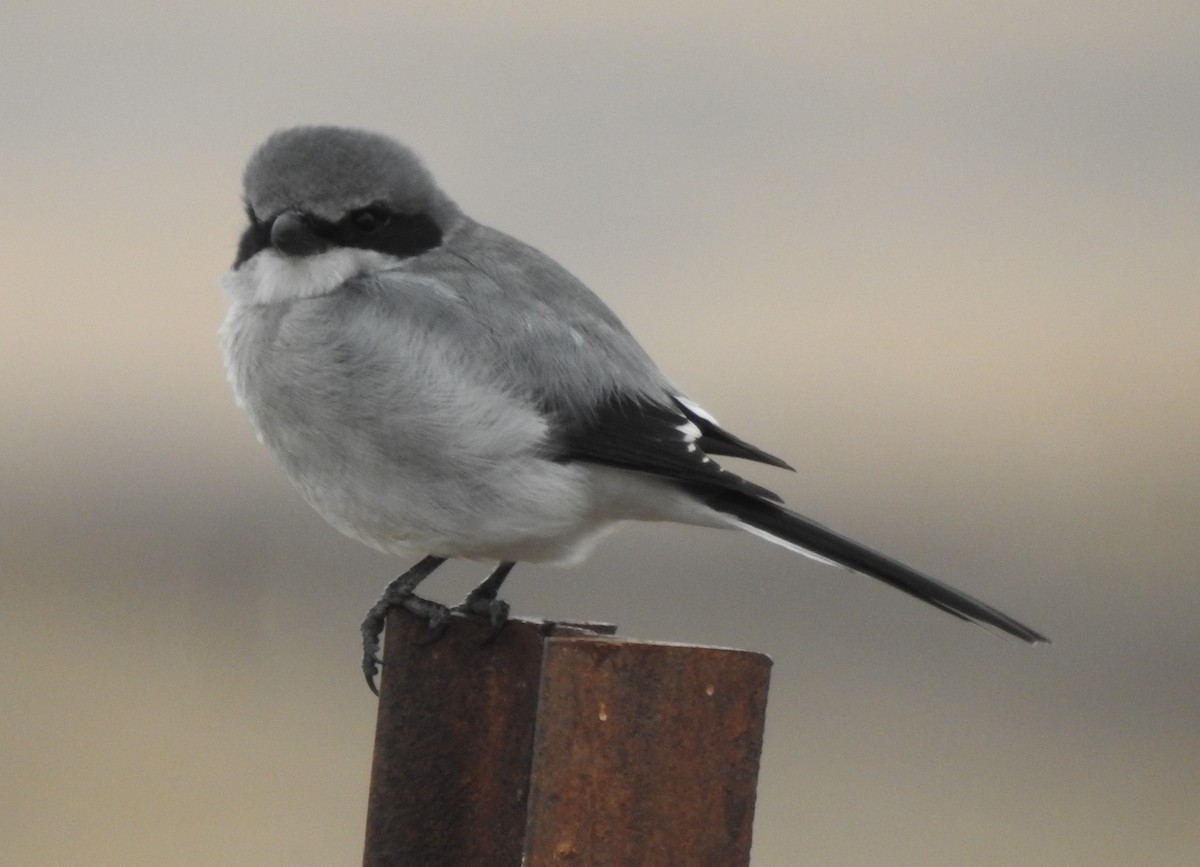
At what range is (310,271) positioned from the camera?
10.1 feet

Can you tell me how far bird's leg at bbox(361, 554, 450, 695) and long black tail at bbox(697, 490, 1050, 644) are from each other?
0.50 meters

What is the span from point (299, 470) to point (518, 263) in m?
0.52

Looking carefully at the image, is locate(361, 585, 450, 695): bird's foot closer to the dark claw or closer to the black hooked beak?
the dark claw

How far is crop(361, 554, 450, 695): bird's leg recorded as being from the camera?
2.50 metres

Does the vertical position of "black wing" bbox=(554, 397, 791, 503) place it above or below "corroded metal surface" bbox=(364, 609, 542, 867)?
above

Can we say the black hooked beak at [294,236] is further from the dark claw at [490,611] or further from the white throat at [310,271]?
the dark claw at [490,611]

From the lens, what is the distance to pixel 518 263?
3.03 metres

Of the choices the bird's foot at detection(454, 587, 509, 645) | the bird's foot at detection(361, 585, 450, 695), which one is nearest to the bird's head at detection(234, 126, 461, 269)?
the bird's foot at detection(361, 585, 450, 695)

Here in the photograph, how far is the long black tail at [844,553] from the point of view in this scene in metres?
2.66

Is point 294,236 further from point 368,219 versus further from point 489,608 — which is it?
point 489,608

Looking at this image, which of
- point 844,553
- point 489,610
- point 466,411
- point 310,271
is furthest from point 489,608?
point 310,271

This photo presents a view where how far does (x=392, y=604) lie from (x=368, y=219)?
2.73 feet

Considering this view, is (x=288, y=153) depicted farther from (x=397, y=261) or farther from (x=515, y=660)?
(x=515, y=660)

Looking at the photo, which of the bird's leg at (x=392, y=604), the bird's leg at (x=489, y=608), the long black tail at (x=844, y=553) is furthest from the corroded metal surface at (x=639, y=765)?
the long black tail at (x=844, y=553)
